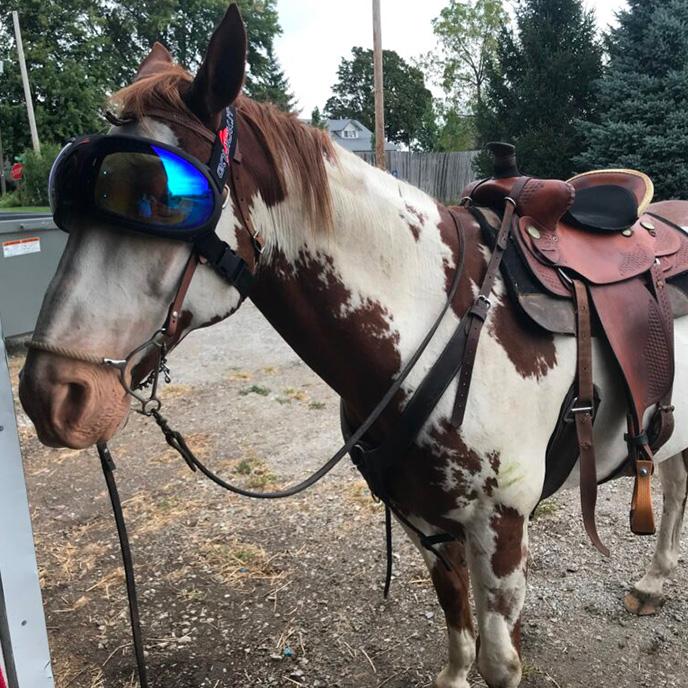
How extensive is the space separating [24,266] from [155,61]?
4862 mm

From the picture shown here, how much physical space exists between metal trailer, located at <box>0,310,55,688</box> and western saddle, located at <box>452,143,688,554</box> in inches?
42.2

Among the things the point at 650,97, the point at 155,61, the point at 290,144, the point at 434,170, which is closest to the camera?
the point at 290,144

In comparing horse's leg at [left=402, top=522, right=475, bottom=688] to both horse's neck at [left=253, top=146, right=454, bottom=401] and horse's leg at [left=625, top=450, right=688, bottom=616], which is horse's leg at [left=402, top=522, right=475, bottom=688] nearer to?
horse's neck at [left=253, top=146, right=454, bottom=401]

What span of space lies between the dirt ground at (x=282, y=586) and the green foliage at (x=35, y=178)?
63.5ft

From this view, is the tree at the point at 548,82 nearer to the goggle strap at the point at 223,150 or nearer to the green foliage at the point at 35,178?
the goggle strap at the point at 223,150

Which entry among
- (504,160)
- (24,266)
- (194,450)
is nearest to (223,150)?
(504,160)

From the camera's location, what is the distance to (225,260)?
1128mm

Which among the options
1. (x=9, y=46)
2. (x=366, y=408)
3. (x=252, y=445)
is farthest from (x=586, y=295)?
Answer: (x=9, y=46)

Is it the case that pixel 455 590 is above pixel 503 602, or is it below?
below

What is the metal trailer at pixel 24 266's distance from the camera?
5262 millimetres

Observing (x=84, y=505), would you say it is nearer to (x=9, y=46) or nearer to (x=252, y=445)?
(x=252, y=445)

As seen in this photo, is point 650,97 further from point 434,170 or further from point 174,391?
point 174,391

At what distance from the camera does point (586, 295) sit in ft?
4.95

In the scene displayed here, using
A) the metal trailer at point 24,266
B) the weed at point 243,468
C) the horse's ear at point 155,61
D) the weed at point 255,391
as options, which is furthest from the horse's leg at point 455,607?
the metal trailer at point 24,266
